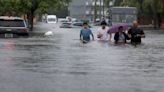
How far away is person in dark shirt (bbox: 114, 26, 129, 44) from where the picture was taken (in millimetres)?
32016

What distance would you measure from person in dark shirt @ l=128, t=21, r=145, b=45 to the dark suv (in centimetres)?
830

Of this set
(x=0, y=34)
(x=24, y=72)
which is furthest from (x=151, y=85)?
(x=0, y=34)

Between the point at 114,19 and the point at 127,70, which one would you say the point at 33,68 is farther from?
the point at 114,19

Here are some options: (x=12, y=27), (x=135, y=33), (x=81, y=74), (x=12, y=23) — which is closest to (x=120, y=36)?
(x=135, y=33)

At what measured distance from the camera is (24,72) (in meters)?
15.2

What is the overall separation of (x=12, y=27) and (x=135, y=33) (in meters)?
9.51

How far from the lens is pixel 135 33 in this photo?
31.6 m

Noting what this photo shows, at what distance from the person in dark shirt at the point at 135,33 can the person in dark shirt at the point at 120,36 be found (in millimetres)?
304

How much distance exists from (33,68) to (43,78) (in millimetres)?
2511

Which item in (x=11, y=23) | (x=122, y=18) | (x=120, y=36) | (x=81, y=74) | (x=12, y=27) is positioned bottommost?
(x=122, y=18)

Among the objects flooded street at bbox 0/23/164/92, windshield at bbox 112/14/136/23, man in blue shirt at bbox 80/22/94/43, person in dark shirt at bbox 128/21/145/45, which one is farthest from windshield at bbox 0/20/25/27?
windshield at bbox 112/14/136/23

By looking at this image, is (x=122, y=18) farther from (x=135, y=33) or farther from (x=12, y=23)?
(x=135, y=33)

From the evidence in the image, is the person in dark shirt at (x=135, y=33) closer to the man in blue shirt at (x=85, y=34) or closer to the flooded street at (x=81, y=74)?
the man in blue shirt at (x=85, y=34)

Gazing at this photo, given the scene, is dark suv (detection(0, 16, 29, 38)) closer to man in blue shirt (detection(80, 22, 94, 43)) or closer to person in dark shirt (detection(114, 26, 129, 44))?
man in blue shirt (detection(80, 22, 94, 43))
